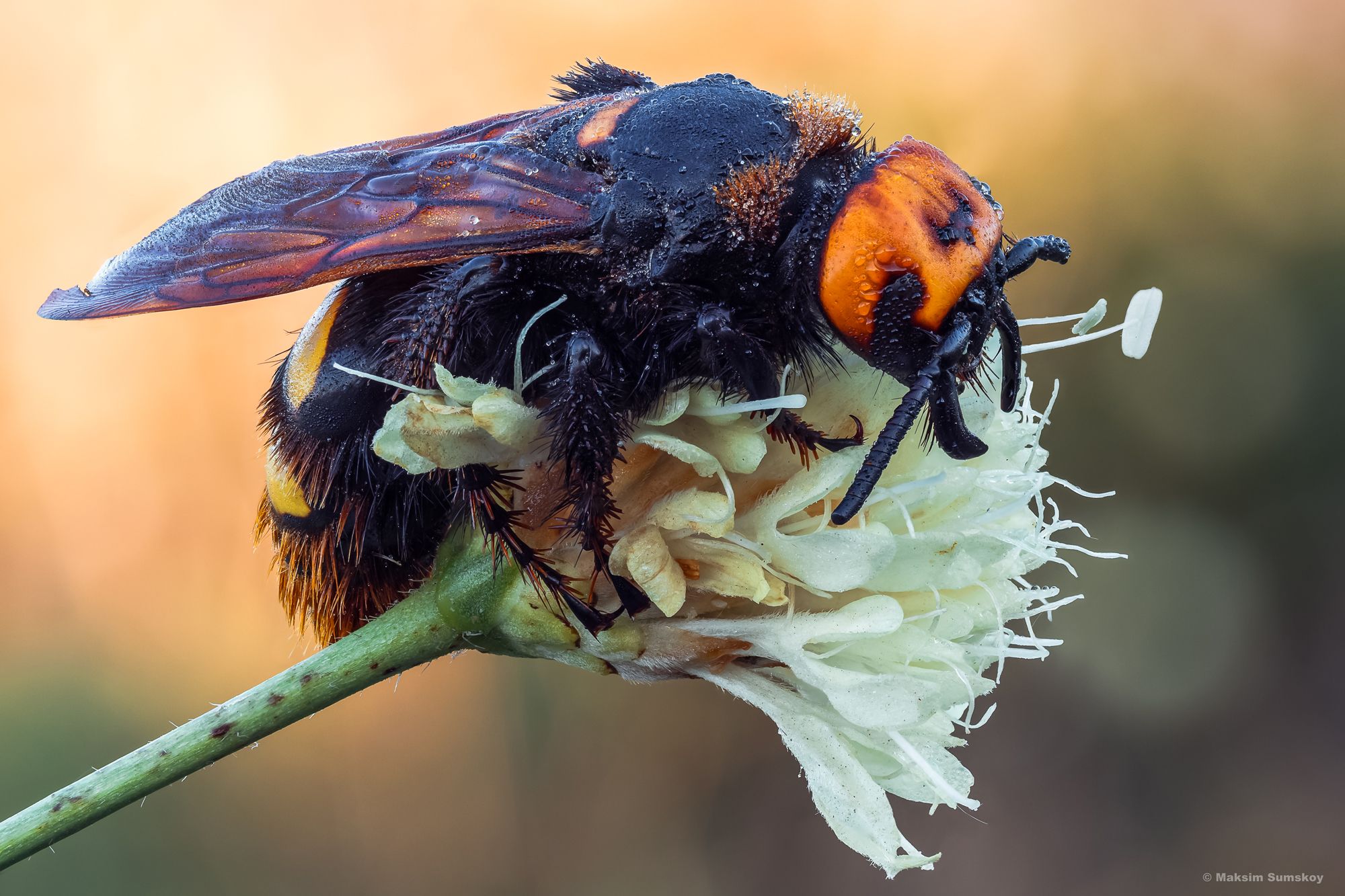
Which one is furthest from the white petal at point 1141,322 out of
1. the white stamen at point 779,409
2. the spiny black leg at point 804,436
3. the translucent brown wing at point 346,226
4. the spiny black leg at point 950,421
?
the translucent brown wing at point 346,226

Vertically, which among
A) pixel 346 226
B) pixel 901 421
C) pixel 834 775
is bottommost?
pixel 834 775

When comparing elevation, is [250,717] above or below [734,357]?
below

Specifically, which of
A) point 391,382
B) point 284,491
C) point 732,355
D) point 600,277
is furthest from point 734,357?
point 284,491

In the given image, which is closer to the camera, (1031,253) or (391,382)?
(391,382)

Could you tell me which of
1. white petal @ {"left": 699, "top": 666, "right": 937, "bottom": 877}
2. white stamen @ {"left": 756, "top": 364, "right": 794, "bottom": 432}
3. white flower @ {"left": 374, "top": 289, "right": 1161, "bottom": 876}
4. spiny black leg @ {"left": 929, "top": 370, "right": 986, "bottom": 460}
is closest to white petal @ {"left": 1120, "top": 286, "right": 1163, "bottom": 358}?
white flower @ {"left": 374, "top": 289, "right": 1161, "bottom": 876}

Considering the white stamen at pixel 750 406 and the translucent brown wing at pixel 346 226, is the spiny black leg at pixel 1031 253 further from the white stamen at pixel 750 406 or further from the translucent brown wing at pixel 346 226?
the translucent brown wing at pixel 346 226

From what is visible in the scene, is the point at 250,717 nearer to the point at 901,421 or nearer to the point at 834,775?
the point at 834,775

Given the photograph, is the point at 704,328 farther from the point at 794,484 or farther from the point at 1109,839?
the point at 1109,839

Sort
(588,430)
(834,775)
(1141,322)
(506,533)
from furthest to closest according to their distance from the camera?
1. (1141,322)
2. (834,775)
3. (506,533)
4. (588,430)
